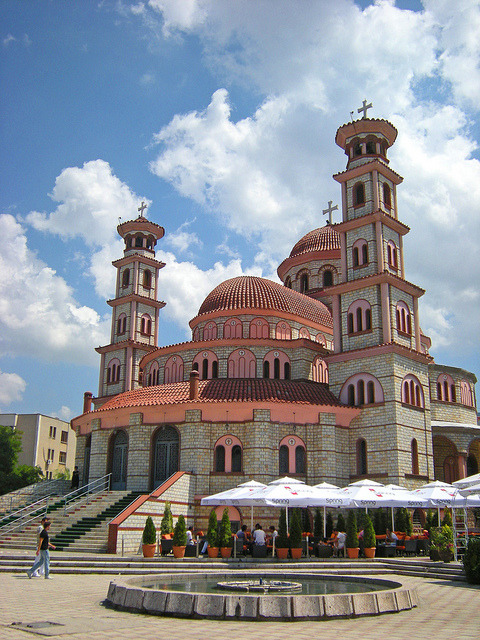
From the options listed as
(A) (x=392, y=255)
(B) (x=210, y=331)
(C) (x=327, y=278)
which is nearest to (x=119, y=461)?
(B) (x=210, y=331)

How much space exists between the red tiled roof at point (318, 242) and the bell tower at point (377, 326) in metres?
11.5

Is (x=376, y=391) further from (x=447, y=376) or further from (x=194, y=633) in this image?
(x=194, y=633)

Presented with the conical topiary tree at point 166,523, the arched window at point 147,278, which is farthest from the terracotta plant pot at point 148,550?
the arched window at point 147,278

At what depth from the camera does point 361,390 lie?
109 ft

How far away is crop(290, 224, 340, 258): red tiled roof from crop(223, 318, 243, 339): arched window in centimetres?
1367

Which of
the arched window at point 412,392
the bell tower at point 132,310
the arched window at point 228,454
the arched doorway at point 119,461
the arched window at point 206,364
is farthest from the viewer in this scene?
the bell tower at point 132,310

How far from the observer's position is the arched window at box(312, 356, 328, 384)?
37.0 m

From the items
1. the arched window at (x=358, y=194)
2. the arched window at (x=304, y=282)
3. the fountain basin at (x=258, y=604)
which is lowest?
the fountain basin at (x=258, y=604)

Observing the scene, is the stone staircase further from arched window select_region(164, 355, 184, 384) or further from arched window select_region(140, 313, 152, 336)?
arched window select_region(140, 313, 152, 336)

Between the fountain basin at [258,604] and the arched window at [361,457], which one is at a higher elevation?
the arched window at [361,457]

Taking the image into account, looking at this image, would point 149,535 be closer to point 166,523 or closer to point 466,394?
point 166,523

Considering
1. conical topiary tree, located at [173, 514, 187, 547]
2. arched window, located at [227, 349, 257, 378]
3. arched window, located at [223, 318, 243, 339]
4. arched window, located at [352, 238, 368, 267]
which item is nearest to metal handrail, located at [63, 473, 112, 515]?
conical topiary tree, located at [173, 514, 187, 547]

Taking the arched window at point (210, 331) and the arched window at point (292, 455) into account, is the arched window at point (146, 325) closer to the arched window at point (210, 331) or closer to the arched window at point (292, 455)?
the arched window at point (210, 331)

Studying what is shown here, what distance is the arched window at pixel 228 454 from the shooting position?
101 ft
